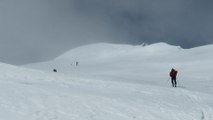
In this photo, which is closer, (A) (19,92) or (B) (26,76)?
(A) (19,92)

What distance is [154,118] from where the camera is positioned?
18.2 m

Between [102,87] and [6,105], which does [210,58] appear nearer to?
[102,87]

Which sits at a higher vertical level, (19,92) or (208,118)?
(19,92)

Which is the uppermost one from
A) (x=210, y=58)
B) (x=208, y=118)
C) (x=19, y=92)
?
(x=210, y=58)

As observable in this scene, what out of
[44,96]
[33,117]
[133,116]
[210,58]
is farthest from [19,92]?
[210,58]

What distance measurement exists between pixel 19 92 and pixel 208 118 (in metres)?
9.10

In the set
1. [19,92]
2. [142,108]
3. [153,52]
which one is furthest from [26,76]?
[153,52]

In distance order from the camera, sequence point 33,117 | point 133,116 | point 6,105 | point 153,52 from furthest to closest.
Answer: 1. point 153,52
2. point 133,116
3. point 6,105
4. point 33,117

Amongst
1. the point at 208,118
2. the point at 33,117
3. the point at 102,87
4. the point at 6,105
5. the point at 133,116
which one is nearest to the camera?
the point at 33,117

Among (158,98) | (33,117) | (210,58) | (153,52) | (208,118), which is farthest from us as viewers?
(153,52)

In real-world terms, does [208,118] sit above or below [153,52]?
below

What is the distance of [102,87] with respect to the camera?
26906 mm

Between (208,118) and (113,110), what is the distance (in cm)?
481

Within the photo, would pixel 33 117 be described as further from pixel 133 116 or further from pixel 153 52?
pixel 153 52
